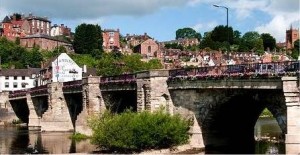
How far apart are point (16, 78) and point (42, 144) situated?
281ft

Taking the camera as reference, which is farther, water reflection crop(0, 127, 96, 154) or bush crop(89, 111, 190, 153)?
water reflection crop(0, 127, 96, 154)

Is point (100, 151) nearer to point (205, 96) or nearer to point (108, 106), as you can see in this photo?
point (205, 96)

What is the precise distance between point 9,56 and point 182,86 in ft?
424

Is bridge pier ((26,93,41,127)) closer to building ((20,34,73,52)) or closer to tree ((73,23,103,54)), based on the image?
tree ((73,23,103,54))

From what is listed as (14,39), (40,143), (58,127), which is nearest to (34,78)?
(14,39)

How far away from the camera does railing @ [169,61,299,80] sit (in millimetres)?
37397

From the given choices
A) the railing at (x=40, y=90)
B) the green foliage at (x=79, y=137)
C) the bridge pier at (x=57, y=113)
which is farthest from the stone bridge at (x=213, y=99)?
the railing at (x=40, y=90)

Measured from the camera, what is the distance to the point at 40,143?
64.9 m

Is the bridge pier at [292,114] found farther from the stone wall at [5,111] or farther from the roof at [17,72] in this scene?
the roof at [17,72]

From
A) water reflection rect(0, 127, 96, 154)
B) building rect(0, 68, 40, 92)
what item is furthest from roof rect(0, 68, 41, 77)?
water reflection rect(0, 127, 96, 154)

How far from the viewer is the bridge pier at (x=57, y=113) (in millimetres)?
80688

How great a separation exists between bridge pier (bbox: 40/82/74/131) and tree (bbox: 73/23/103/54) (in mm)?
99202

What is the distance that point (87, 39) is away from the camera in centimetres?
18262

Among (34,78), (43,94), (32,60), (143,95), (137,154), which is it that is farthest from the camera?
(32,60)
